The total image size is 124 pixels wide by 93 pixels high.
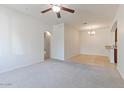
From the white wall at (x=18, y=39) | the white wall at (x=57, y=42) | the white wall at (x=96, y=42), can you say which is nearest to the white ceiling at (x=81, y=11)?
the white wall at (x=18, y=39)

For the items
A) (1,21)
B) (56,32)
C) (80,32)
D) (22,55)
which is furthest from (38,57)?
(80,32)

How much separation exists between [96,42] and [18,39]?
22.4 feet

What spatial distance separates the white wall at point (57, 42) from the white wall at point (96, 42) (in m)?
3.68

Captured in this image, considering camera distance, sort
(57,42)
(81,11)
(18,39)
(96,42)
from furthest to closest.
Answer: (96,42), (57,42), (18,39), (81,11)

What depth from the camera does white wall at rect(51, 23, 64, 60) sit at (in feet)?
22.0

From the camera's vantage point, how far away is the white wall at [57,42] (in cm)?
671

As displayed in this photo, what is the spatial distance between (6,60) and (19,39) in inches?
42.4

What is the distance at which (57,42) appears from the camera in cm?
701

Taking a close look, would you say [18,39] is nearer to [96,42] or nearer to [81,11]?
[81,11]

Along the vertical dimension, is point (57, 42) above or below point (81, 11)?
below

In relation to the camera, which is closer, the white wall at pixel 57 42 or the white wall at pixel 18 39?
the white wall at pixel 18 39

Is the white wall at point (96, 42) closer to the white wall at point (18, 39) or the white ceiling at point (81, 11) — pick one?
the white ceiling at point (81, 11)

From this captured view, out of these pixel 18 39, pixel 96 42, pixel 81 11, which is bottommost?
pixel 96 42

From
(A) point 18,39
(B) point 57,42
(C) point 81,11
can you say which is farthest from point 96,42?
(A) point 18,39
